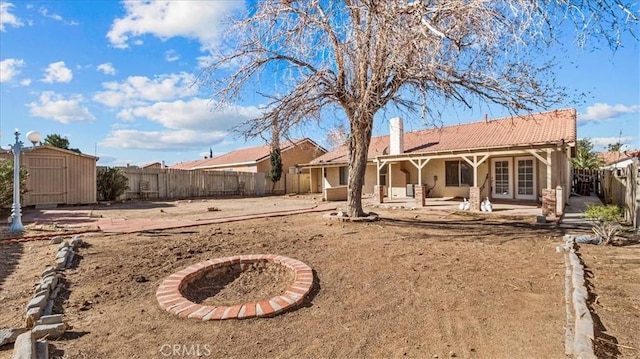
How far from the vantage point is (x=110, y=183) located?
16.4m

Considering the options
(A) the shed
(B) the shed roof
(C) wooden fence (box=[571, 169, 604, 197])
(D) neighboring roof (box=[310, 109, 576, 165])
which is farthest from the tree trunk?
(C) wooden fence (box=[571, 169, 604, 197])

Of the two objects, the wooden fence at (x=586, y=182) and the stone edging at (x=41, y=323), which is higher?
the wooden fence at (x=586, y=182)

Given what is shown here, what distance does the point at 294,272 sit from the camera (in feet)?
12.9

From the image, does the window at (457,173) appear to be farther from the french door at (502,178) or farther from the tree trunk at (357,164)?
the tree trunk at (357,164)

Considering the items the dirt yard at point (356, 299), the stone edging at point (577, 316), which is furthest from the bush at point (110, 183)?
the stone edging at point (577, 316)

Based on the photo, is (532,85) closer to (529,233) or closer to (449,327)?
(529,233)

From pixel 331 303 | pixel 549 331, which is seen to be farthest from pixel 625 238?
pixel 331 303

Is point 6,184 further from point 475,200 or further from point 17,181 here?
point 475,200

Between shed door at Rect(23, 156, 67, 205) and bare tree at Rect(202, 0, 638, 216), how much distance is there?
10516 mm

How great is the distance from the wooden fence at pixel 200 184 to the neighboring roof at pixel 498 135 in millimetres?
9402

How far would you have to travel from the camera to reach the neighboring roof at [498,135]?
11.9 m

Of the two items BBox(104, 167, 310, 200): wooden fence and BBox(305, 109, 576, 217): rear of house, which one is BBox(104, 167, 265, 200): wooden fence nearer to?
BBox(104, 167, 310, 200): wooden fence

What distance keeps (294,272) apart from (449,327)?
187 cm

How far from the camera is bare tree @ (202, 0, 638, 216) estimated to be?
14.7 ft
